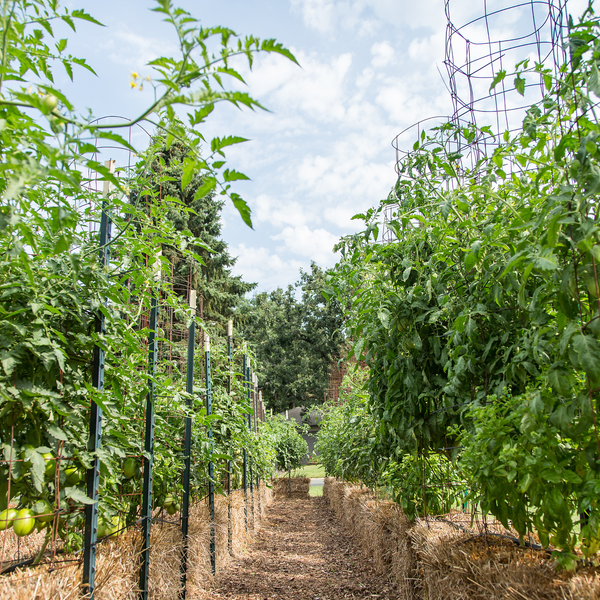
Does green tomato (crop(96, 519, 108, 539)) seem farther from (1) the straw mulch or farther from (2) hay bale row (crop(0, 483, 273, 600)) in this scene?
(1) the straw mulch

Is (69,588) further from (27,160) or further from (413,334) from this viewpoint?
(413,334)

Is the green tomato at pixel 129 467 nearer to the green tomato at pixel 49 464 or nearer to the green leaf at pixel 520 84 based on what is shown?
the green tomato at pixel 49 464

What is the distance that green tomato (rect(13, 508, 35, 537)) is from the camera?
1730 millimetres

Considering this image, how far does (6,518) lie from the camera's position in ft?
5.64

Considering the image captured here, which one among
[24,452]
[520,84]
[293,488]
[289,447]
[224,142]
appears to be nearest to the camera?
[224,142]

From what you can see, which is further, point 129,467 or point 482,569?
point 129,467

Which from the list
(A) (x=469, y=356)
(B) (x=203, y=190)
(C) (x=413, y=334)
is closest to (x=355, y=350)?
(C) (x=413, y=334)

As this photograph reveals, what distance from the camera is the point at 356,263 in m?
3.00

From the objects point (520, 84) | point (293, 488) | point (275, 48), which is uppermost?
point (520, 84)

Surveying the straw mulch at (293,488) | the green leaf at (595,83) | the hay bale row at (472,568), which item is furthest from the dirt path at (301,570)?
the straw mulch at (293,488)

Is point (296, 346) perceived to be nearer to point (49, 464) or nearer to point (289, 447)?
point (289, 447)

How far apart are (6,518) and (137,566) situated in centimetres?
138

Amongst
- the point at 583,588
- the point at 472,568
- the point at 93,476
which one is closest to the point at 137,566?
the point at 93,476

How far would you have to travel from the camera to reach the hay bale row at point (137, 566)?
180 centimetres
